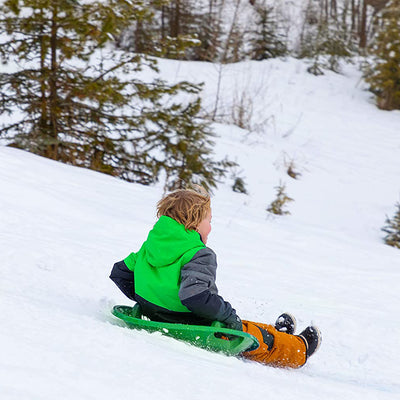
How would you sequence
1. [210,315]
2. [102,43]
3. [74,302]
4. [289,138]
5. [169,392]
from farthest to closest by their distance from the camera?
[289,138], [102,43], [74,302], [210,315], [169,392]

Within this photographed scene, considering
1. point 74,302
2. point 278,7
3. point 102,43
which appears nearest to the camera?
point 74,302

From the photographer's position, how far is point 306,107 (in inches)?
570

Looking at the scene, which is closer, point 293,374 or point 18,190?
point 293,374

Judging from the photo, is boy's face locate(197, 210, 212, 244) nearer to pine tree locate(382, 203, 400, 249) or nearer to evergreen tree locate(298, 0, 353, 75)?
pine tree locate(382, 203, 400, 249)

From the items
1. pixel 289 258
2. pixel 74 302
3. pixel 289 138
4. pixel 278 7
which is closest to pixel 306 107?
pixel 289 138

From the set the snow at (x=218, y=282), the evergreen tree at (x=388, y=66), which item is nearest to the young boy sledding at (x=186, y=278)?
the snow at (x=218, y=282)

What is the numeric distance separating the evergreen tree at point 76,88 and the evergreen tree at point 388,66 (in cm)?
894

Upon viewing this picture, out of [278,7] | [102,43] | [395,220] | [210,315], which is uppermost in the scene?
[278,7]

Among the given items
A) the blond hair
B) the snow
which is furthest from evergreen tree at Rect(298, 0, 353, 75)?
the blond hair

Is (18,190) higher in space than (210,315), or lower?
lower

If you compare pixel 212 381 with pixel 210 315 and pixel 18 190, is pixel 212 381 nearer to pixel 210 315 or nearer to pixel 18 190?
pixel 210 315

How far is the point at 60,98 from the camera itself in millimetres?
6730

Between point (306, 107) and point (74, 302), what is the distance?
1279 cm

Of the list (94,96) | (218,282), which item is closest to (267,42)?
(94,96)
